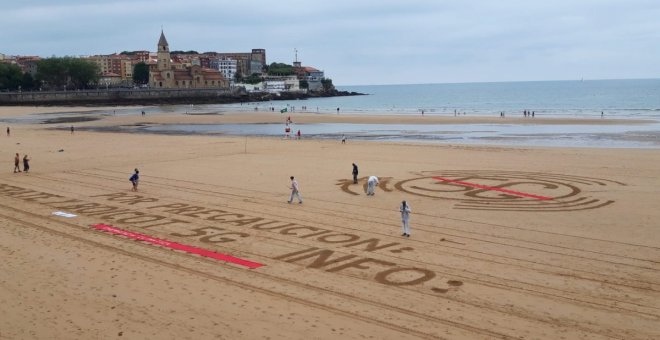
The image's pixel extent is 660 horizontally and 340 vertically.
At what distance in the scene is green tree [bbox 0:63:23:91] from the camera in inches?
5625

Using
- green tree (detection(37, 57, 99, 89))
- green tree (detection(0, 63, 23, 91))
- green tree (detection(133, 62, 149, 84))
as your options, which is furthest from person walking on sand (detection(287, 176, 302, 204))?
green tree (detection(133, 62, 149, 84))

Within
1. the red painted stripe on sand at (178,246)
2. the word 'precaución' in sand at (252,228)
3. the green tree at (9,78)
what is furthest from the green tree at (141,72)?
the red painted stripe on sand at (178,246)

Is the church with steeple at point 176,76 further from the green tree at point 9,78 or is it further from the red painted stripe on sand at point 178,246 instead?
the red painted stripe on sand at point 178,246

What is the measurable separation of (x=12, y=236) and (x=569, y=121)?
209 ft

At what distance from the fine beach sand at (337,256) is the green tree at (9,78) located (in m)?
132

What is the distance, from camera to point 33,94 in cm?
12812

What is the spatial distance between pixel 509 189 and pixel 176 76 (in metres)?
154

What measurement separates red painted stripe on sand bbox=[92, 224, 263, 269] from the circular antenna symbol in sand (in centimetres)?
913

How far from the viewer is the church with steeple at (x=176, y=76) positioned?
533 ft

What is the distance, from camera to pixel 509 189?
23250 millimetres

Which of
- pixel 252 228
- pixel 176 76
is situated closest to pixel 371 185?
pixel 252 228

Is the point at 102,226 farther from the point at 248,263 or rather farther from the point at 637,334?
the point at 637,334

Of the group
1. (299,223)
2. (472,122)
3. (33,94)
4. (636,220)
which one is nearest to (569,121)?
(472,122)

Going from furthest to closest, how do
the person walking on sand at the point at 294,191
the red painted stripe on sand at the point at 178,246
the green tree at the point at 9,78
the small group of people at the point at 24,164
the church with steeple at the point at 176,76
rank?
the church with steeple at the point at 176,76
the green tree at the point at 9,78
the small group of people at the point at 24,164
the person walking on sand at the point at 294,191
the red painted stripe on sand at the point at 178,246
